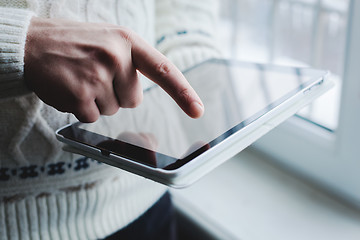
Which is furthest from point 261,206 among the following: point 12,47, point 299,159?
point 12,47

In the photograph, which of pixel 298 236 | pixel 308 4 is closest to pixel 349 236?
pixel 298 236

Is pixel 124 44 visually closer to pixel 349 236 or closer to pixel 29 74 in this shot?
pixel 29 74

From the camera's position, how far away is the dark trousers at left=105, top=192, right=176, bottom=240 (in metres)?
0.54

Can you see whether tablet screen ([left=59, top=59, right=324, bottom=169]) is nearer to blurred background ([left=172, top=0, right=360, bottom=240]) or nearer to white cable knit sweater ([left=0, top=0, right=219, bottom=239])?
white cable knit sweater ([left=0, top=0, right=219, bottom=239])

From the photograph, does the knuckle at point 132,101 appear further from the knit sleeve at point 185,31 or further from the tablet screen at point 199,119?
the knit sleeve at point 185,31

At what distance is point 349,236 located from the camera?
1.87 feet

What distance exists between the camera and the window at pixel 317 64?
57cm

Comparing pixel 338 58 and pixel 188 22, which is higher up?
pixel 188 22

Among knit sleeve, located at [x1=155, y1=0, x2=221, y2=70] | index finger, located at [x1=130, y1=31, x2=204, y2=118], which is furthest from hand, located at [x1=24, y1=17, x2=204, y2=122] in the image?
knit sleeve, located at [x1=155, y1=0, x2=221, y2=70]

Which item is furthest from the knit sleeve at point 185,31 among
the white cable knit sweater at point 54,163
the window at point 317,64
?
the window at point 317,64

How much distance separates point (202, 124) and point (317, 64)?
390 mm

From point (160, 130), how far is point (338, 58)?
39 centimetres

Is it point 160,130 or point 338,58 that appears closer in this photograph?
point 160,130

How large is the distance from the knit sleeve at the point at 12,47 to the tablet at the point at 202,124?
0.22 ft
